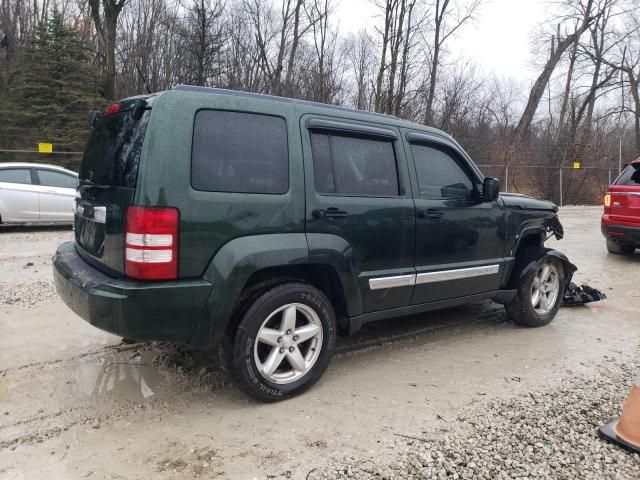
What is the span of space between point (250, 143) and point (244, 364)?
1.41 m

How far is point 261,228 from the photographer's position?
3.16 metres

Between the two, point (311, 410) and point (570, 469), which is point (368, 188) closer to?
point (311, 410)

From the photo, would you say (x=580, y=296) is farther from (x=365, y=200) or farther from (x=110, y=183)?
(x=110, y=183)

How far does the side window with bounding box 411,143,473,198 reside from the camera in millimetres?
4180

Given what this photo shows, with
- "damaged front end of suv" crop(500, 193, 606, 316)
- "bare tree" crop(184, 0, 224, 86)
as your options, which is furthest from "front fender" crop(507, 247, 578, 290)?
"bare tree" crop(184, 0, 224, 86)

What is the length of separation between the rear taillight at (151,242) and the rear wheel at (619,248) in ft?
30.6

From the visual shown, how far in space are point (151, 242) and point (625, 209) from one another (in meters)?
8.79

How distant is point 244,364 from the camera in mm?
3156

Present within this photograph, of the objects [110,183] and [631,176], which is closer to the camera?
[110,183]

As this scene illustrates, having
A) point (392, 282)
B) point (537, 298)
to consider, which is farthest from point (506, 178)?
point (392, 282)

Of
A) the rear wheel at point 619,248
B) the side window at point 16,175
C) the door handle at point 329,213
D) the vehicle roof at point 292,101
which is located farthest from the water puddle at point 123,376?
the rear wheel at point 619,248

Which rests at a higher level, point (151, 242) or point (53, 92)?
point (53, 92)

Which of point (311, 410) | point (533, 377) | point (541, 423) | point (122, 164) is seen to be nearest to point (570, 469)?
point (541, 423)

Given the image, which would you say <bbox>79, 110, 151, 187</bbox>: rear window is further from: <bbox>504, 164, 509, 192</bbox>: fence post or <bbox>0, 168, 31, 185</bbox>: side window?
<bbox>504, 164, 509, 192</bbox>: fence post
